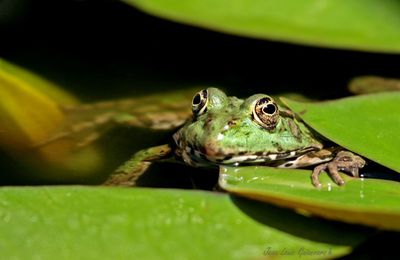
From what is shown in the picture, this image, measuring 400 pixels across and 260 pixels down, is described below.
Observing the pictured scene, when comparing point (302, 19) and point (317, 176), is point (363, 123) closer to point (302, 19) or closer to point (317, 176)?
point (317, 176)

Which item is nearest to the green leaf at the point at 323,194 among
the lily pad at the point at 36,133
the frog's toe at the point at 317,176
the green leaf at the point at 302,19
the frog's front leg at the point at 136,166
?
the frog's toe at the point at 317,176

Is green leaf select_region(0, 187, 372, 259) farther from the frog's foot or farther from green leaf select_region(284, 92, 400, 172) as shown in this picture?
green leaf select_region(284, 92, 400, 172)

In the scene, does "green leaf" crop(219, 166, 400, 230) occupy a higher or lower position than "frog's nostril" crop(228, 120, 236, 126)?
lower

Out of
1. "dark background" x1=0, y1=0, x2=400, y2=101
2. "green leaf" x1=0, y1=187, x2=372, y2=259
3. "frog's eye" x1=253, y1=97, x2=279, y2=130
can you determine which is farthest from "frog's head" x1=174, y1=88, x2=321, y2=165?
"dark background" x1=0, y1=0, x2=400, y2=101

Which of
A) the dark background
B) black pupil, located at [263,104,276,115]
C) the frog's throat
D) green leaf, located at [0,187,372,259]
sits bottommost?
green leaf, located at [0,187,372,259]

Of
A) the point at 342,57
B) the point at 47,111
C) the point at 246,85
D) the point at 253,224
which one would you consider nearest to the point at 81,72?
the point at 47,111

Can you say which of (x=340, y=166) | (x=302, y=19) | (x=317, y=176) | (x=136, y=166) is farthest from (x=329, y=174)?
(x=302, y=19)
